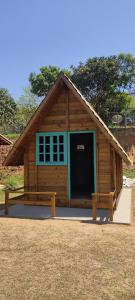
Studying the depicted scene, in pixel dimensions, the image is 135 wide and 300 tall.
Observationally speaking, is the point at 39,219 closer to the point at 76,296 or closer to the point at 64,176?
the point at 64,176

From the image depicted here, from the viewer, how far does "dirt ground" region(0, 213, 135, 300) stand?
4.93 metres

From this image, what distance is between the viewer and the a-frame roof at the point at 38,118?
10.6 m

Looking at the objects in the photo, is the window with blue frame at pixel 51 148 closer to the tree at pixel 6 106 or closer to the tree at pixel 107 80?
the tree at pixel 107 80

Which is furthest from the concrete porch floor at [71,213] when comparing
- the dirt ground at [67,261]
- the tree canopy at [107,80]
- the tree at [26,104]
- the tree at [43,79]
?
the tree at [26,104]

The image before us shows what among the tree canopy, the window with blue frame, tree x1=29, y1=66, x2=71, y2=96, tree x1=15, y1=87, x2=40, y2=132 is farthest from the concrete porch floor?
tree x1=15, y1=87, x2=40, y2=132

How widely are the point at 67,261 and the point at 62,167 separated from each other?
6.13 metres

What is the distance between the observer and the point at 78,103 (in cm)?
1191

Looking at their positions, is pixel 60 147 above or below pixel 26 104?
below

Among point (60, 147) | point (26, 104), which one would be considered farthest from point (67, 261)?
point (26, 104)

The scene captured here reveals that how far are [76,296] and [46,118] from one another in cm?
855

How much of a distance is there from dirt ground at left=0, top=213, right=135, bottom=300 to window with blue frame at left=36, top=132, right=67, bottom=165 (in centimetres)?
351

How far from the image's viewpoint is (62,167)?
39.7ft

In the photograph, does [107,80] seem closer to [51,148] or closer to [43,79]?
[43,79]

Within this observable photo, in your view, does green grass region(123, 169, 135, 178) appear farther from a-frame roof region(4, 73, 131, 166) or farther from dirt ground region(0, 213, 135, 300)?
dirt ground region(0, 213, 135, 300)
